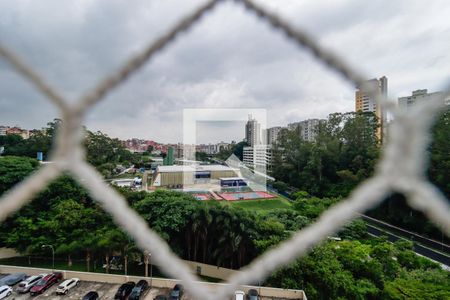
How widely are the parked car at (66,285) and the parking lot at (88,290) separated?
6 centimetres

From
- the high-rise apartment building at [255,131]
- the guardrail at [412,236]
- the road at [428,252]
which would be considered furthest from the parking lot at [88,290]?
the high-rise apartment building at [255,131]

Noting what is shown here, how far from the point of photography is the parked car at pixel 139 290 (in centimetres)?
424

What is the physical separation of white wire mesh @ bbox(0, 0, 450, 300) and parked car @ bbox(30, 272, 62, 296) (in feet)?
18.5

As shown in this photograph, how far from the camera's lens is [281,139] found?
53.2 ft

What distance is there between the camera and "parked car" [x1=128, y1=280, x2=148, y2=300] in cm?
424

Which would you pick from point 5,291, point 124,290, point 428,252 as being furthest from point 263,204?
point 5,291

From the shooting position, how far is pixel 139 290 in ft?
14.3

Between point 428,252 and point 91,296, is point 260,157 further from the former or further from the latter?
point 91,296

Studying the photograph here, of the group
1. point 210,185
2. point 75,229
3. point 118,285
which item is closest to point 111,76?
point 118,285

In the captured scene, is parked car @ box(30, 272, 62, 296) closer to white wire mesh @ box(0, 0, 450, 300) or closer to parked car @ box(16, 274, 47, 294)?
parked car @ box(16, 274, 47, 294)

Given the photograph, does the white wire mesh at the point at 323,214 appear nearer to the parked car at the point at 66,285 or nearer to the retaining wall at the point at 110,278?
the retaining wall at the point at 110,278

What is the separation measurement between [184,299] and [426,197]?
15.8 ft

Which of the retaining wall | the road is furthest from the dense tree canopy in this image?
the retaining wall

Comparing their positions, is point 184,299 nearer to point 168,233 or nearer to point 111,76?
point 168,233
